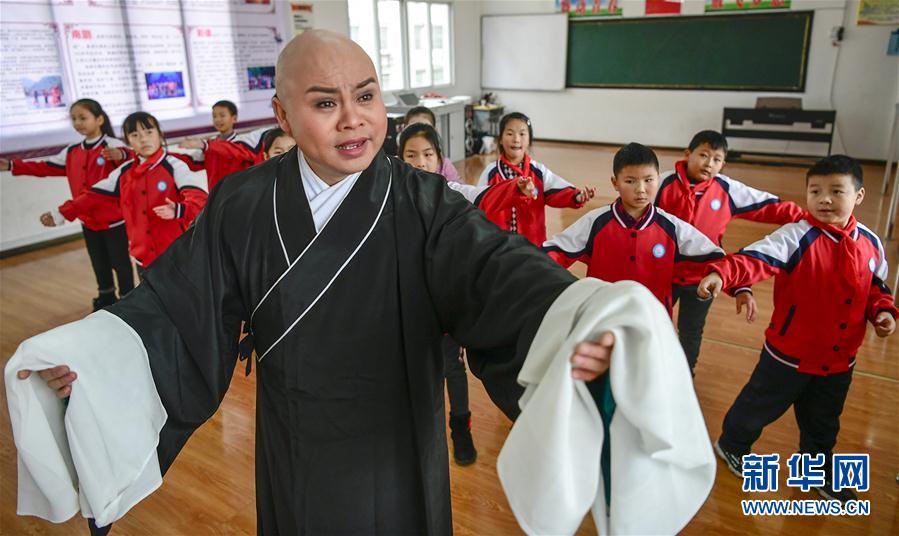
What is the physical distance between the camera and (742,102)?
8641 mm

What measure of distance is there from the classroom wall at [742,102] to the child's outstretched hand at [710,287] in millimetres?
→ 7682

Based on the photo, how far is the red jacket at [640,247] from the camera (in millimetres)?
2186

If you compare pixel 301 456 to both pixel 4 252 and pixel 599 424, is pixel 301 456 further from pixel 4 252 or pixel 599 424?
pixel 4 252

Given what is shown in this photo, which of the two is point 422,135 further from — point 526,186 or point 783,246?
point 783,246

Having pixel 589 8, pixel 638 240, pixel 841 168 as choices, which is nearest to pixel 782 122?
pixel 589 8

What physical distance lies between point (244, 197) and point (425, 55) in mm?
8974

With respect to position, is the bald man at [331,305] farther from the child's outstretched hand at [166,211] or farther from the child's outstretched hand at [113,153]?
the child's outstretched hand at [113,153]

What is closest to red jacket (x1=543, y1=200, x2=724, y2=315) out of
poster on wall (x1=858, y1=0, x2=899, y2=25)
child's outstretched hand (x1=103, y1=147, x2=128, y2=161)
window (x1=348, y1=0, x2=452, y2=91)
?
child's outstretched hand (x1=103, y1=147, x2=128, y2=161)

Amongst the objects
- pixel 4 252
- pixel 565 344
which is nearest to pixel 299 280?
pixel 565 344

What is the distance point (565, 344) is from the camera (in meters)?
0.69

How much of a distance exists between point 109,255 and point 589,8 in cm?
796

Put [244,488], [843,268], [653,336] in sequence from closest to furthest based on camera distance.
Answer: [653,336] → [843,268] → [244,488]

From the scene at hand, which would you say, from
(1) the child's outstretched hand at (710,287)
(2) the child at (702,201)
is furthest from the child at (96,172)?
(1) the child's outstretched hand at (710,287)

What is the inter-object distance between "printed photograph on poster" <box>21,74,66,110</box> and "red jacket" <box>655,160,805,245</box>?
4.93 m
